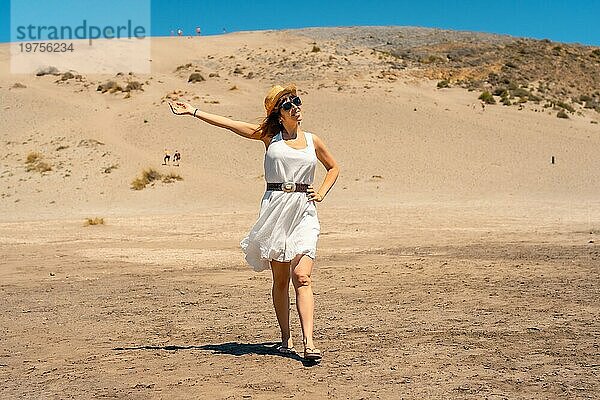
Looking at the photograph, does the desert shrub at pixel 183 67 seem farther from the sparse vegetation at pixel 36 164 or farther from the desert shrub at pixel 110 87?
the sparse vegetation at pixel 36 164

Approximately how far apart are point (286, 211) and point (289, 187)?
18cm

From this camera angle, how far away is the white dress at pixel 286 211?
6.61 metres

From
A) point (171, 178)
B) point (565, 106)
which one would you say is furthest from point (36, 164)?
point (565, 106)

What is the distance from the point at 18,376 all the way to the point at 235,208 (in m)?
21.3

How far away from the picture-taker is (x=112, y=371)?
6543 millimetres

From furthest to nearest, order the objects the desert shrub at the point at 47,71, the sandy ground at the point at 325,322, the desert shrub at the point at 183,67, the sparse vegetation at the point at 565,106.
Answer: the desert shrub at the point at 183,67 → the desert shrub at the point at 47,71 → the sparse vegetation at the point at 565,106 → the sandy ground at the point at 325,322

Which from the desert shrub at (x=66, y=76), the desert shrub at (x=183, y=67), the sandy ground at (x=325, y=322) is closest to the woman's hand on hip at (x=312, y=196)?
the sandy ground at (x=325, y=322)

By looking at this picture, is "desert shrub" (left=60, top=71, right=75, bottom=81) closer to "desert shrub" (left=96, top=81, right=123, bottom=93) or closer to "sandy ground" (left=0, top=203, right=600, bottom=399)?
"desert shrub" (left=96, top=81, right=123, bottom=93)

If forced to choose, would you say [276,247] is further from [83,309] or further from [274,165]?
[83,309]

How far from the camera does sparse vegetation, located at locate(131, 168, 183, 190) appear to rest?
103 feet

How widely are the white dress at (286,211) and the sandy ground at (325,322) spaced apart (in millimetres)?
890

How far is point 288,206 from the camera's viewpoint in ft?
21.8

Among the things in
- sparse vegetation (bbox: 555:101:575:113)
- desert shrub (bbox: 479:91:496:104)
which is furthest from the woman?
sparse vegetation (bbox: 555:101:575:113)

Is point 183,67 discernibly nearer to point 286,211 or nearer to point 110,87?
point 110,87
